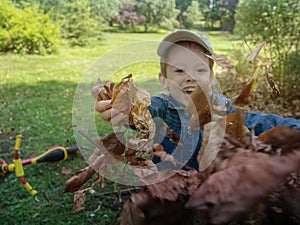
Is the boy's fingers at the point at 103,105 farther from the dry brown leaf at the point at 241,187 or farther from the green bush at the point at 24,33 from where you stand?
the green bush at the point at 24,33

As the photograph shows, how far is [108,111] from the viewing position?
90 cm

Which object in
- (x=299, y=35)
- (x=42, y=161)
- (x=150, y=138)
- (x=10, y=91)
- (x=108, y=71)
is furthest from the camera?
(x=10, y=91)

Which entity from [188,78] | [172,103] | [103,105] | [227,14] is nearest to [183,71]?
[188,78]

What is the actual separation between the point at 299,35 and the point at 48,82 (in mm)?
4948

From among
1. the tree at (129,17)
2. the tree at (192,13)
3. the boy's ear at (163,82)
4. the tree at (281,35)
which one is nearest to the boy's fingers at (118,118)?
the boy's ear at (163,82)

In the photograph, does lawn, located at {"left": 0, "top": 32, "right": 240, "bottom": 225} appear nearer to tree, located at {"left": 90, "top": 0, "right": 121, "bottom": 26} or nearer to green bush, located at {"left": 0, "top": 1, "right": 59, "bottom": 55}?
green bush, located at {"left": 0, "top": 1, "right": 59, "bottom": 55}

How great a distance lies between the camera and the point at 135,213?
49cm

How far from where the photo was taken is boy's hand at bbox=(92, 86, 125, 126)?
0.83m

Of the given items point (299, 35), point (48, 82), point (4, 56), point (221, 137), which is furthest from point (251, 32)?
point (4, 56)

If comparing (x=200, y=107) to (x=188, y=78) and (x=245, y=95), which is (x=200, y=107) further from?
(x=188, y=78)

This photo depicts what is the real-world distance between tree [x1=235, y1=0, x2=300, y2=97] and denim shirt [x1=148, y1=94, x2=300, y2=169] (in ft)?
13.1

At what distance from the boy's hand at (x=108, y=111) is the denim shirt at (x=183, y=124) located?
0.10 m

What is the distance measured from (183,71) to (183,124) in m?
0.48

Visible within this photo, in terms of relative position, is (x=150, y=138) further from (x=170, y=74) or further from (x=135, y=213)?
(x=170, y=74)
